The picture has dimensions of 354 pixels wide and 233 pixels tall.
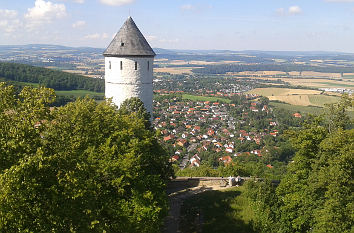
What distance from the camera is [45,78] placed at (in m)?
85.2

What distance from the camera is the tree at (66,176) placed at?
26.7 feet

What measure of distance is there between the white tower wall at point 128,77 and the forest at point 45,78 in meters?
65.2

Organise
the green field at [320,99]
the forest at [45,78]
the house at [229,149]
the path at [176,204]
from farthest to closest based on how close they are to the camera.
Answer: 1. the green field at [320,99]
2. the forest at [45,78]
3. the house at [229,149]
4. the path at [176,204]

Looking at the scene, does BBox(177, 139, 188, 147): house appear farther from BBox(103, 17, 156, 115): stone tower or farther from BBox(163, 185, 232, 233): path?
BBox(103, 17, 156, 115): stone tower

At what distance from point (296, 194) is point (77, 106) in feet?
37.3

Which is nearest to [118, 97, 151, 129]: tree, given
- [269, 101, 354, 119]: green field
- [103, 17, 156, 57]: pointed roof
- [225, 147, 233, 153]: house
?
[103, 17, 156, 57]: pointed roof

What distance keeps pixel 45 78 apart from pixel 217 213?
79560 mm

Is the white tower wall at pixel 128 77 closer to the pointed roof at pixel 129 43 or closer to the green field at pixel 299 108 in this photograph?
the pointed roof at pixel 129 43

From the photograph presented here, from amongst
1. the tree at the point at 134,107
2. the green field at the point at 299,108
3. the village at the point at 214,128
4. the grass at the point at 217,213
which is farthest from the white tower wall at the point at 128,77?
the green field at the point at 299,108

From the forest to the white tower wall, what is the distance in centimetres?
6522

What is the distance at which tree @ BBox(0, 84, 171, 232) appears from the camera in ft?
26.7

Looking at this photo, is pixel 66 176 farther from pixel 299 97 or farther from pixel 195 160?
pixel 299 97

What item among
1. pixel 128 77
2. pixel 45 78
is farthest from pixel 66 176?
pixel 45 78

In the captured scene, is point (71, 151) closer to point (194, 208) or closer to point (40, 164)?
point (40, 164)
